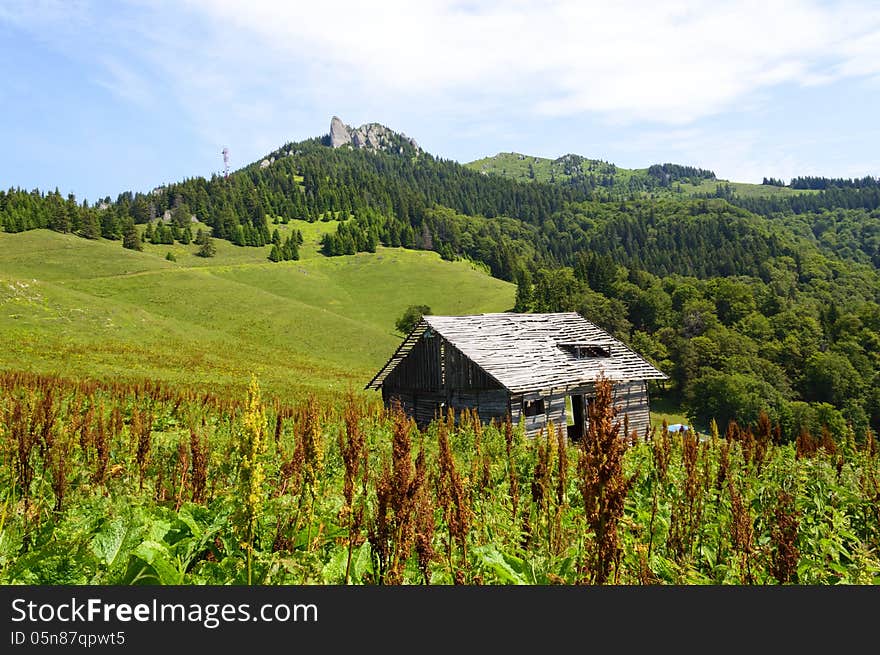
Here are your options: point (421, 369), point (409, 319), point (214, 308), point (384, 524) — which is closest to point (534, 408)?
point (421, 369)

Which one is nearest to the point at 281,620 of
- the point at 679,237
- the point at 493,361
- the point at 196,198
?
the point at 493,361

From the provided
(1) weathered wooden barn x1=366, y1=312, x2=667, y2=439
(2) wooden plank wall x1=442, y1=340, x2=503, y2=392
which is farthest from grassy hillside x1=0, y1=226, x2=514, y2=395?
(2) wooden plank wall x1=442, y1=340, x2=503, y2=392

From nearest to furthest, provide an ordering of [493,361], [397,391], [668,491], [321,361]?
[668,491], [493,361], [397,391], [321,361]

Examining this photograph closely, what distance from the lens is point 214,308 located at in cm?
7525

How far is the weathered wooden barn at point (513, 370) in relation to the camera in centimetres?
2545

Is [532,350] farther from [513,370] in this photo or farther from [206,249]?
[206,249]

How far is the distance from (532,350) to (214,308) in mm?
59821

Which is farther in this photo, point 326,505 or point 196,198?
point 196,198

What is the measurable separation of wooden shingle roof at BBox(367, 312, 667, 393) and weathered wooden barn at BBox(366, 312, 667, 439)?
0.05 m

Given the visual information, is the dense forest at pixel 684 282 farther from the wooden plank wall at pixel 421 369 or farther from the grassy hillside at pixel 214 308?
the wooden plank wall at pixel 421 369

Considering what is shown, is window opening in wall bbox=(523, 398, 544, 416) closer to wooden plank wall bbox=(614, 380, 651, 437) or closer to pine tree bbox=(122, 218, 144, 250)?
wooden plank wall bbox=(614, 380, 651, 437)

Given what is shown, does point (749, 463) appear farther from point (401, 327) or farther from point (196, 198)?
point (196, 198)

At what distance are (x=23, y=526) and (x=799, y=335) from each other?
324ft

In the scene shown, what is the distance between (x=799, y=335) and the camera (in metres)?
83.4
